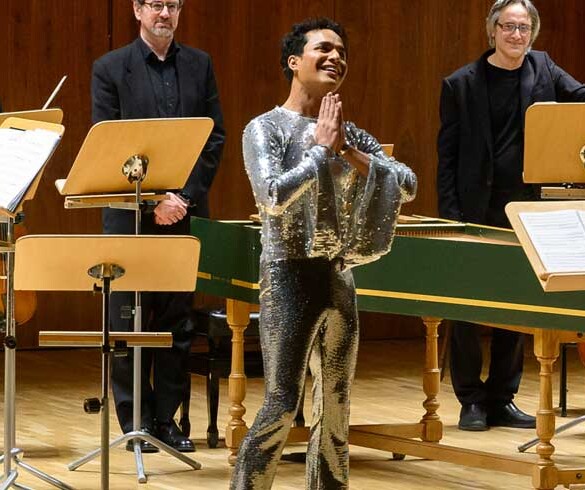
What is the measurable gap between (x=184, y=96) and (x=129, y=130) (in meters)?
0.90

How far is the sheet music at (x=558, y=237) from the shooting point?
370cm

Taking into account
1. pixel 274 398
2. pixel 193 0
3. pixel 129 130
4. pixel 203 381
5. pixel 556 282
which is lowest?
pixel 203 381

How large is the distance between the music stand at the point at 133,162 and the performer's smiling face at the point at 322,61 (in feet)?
3.21

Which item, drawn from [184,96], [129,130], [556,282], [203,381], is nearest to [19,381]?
[203,381]

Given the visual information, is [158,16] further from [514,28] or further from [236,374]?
[514,28]

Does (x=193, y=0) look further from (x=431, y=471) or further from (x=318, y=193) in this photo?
(x=318, y=193)

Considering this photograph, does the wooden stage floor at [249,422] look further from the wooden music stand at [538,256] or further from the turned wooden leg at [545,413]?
the wooden music stand at [538,256]

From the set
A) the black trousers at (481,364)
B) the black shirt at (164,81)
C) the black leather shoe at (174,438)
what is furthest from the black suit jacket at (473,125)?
the black leather shoe at (174,438)

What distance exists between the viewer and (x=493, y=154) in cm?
600

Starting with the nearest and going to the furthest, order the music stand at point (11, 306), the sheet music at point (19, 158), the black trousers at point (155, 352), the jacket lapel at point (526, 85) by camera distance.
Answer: the sheet music at point (19, 158)
the music stand at point (11, 306)
the black trousers at point (155, 352)
the jacket lapel at point (526, 85)

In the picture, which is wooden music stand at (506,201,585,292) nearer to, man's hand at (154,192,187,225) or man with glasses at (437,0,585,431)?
man's hand at (154,192,187,225)

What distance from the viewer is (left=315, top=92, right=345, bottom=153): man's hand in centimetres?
365

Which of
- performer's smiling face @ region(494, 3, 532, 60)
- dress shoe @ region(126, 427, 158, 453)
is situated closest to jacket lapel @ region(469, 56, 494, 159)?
performer's smiling face @ region(494, 3, 532, 60)

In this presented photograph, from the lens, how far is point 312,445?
12.6 feet
